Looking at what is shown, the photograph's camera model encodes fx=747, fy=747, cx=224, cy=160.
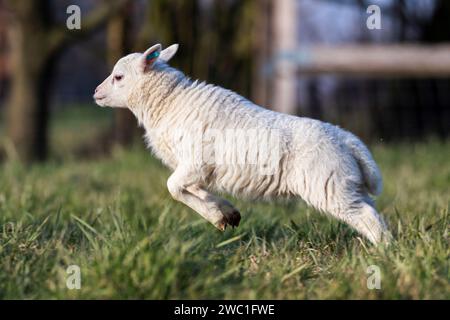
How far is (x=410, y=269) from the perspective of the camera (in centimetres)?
305

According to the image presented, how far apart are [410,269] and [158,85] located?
5.31 feet

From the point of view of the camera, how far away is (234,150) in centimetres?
364

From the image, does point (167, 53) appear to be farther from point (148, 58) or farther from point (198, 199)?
point (198, 199)

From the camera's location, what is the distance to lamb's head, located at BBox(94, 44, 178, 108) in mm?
3834

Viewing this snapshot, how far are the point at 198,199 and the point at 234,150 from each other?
0.32 metres

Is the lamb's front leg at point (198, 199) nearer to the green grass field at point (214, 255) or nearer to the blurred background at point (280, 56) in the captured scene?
the green grass field at point (214, 255)

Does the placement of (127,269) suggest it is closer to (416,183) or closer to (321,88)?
(416,183)

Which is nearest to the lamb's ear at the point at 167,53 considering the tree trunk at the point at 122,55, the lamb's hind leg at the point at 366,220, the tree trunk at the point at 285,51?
the lamb's hind leg at the point at 366,220

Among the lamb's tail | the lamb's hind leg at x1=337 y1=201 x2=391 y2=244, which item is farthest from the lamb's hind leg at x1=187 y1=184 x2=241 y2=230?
the lamb's tail

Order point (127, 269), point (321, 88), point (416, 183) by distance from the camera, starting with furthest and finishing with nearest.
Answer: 1. point (321, 88)
2. point (416, 183)
3. point (127, 269)

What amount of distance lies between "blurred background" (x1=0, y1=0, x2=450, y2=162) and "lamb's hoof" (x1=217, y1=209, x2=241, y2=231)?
4814 millimetres

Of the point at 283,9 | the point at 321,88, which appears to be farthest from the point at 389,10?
the point at 283,9

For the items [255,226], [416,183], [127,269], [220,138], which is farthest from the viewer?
[416,183]

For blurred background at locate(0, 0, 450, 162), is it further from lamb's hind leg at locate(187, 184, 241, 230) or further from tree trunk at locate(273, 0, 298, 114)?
lamb's hind leg at locate(187, 184, 241, 230)
